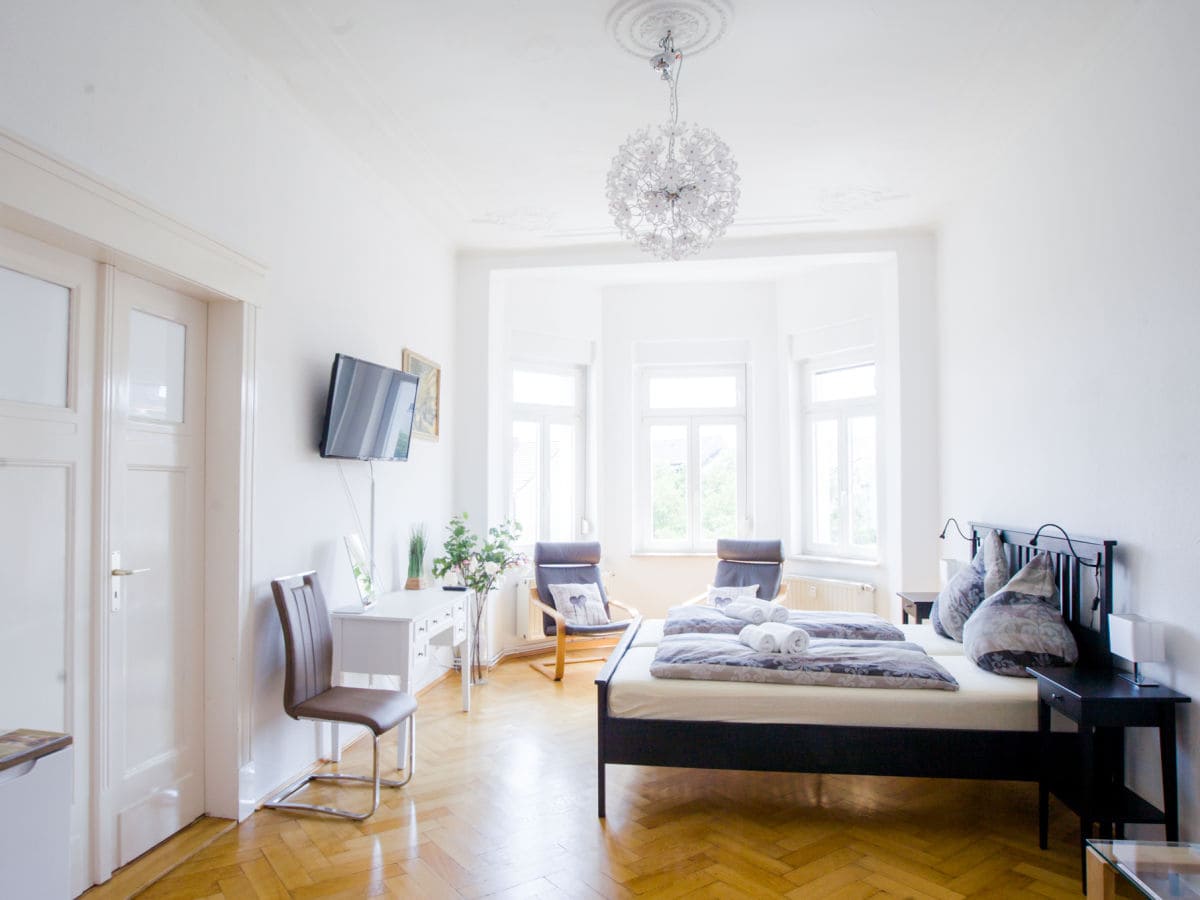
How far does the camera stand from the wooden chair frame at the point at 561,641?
5203 mm

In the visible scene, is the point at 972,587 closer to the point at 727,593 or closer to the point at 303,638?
the point at 727,593

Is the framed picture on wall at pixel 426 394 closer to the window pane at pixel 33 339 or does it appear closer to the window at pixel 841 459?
the window pane at pixel 33 339

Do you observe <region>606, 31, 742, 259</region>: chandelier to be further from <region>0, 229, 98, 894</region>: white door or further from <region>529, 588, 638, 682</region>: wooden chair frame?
<region>529, 588, 638, 682</region>: wooden chair frame

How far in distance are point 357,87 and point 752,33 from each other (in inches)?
68.2

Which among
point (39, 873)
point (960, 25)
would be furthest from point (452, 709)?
→ point (960, 25)

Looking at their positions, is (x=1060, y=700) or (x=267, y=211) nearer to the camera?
(x=1060, y=700)

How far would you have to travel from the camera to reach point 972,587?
3.77 metres

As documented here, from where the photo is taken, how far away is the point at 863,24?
9.49ft

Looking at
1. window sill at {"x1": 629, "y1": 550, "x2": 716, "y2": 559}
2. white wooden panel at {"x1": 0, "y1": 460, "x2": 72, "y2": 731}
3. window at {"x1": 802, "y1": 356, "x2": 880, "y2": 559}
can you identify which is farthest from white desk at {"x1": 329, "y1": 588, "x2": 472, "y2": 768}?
window at {"x1": 802, "y1": 356, "x2": 880, "y2": 559}

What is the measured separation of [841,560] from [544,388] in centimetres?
280

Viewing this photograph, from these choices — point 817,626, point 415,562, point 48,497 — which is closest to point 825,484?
point 817,626

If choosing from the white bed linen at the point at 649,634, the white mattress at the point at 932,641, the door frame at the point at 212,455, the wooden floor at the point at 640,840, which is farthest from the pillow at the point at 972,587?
the door frame at the point at 212,455

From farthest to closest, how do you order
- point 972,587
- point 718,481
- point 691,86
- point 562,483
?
point 718,481, point 562,483, point 972,587, point 691,86

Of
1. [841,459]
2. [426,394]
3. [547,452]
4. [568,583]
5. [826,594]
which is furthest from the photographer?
[547,452]
